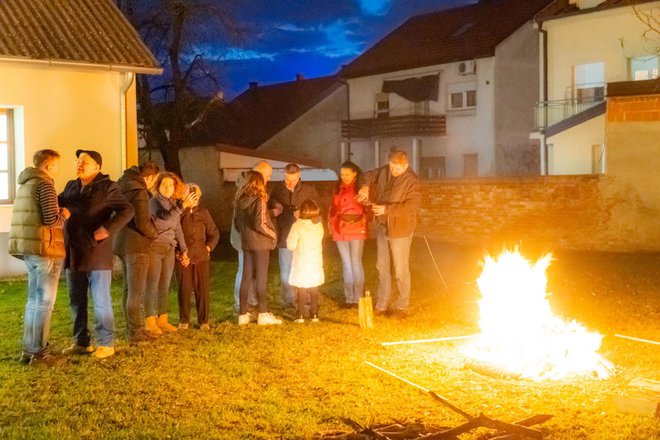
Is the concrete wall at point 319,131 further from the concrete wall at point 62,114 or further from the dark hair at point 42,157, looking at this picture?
the dark hair at point 42,157

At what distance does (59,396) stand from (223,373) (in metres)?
1.48

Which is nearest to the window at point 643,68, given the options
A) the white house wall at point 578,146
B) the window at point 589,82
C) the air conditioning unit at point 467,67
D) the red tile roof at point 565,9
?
the window at point 589,82

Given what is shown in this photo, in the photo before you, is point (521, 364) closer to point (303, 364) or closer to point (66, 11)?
point (303, 364)

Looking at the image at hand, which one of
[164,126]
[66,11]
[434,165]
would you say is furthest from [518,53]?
[66,11]

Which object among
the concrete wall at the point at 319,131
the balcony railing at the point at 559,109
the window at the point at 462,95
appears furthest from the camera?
the concrete wall at the point at 319,131

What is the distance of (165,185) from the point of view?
30.0 feet

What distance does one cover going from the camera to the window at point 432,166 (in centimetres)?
3712

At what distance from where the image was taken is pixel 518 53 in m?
34.1

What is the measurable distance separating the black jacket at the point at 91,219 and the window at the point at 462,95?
2870 centimetres

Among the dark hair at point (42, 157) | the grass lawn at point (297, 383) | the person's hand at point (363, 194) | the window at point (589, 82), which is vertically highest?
the window at point (589, 82)

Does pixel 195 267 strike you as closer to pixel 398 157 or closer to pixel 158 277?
pixel 158 277

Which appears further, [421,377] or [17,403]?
[421,377]

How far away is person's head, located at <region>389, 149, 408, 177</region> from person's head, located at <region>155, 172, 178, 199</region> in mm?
2771

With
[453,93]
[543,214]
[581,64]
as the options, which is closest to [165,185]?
[543,214]
